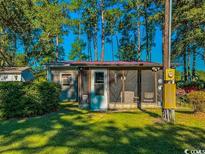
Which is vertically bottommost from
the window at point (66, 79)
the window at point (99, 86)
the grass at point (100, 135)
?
the grass at point (100, 135)

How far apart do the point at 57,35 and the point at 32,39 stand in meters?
3.20

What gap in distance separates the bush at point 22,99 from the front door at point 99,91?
11.3 ft

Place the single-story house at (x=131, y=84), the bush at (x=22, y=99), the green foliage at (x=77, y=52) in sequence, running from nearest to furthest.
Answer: the bush at (x=22, y=99), the single-story house at (x=131, y=84), the green foliage at (x=77, y=52)

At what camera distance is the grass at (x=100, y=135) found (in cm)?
653

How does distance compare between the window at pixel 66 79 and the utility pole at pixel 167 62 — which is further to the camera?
the window at pixel 66 79

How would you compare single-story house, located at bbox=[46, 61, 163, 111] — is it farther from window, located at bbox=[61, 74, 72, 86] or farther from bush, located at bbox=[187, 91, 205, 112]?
window, located at bbox=[61, 74, 72, 86]

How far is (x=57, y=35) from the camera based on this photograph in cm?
3177

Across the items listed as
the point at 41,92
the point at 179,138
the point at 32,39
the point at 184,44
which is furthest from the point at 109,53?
the point at 179,138

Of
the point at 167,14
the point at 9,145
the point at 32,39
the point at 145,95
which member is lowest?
the point at 9,145

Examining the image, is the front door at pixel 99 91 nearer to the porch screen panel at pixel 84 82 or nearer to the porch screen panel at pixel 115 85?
the porch screen panel at pixel 84 82

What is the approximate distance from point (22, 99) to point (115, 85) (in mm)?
6030

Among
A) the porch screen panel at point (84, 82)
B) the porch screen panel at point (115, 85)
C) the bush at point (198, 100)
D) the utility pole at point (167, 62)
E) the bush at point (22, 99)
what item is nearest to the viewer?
the utility pole at point (167, 62)

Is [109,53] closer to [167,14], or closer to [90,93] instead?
[90,93]

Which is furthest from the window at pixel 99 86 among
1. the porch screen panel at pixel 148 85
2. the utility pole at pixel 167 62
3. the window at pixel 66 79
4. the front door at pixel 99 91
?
the window at pixel 66 79
